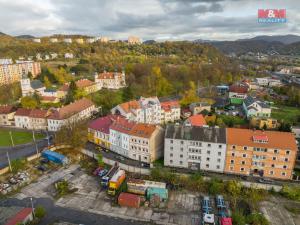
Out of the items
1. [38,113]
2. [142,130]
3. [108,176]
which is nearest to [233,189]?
[142,130]

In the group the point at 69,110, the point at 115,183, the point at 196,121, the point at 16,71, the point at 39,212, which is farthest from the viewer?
the point at 16,71

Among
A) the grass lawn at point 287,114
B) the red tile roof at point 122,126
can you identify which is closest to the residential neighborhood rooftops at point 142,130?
the red tile roof at point 122,126

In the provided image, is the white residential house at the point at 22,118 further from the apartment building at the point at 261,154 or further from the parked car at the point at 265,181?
the parked car at the point at 265,181

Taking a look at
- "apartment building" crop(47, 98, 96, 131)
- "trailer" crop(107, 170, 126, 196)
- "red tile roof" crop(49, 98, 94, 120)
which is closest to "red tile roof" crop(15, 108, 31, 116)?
"apartment building" crop(47, 98, 96, 131)

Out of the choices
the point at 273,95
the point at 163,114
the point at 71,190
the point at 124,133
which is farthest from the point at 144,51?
the point at 71,190

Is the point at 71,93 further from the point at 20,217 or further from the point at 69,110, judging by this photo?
the point at 20,217

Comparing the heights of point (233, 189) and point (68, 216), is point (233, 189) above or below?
above

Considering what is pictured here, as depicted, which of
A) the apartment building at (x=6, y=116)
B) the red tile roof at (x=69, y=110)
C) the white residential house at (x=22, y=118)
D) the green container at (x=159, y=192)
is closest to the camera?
the green container at (x=159, y=192)
